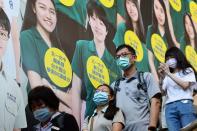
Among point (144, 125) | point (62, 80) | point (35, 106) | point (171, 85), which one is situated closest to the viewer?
point (35, 106)

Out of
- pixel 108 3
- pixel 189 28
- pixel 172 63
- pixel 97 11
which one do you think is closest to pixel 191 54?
pixel 189 28

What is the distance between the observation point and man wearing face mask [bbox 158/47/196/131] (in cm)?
563

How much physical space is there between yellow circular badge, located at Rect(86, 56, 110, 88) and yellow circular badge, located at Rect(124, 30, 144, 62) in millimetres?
949

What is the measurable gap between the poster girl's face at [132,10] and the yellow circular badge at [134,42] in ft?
1.03

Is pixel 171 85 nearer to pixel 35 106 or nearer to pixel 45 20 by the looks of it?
pixel 35 106

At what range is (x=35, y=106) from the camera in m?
4.66

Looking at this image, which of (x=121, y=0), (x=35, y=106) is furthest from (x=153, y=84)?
(x=121, y=0)

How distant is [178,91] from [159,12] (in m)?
4.76

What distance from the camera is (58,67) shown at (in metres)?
7.22

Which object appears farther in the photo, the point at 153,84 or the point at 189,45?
the point at 189,45

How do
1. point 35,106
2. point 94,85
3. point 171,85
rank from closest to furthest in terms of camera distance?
point 35,106
point 171,85
point 94,85

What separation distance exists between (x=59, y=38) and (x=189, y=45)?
13.7ft

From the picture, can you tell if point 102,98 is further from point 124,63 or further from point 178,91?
point 178,91

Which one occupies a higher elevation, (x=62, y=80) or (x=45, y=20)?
(x=45, y=20)
